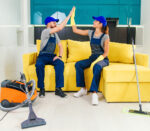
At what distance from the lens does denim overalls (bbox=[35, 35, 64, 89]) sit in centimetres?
286

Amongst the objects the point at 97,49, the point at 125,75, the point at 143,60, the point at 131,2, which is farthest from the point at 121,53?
the point at 131,2

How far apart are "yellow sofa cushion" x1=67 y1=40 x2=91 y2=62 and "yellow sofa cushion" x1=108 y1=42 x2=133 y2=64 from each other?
389 mm

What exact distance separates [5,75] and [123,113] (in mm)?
1969

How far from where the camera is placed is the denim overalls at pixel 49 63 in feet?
9.39

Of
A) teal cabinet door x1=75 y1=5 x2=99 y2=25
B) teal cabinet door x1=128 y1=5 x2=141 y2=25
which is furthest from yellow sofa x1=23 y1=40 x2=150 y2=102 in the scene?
teal cabinet door x1=128 y1=5 x2=141 y2=25

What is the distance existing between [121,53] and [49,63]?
1.16 metres

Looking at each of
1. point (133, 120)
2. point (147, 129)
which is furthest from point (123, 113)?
point (147, 129)

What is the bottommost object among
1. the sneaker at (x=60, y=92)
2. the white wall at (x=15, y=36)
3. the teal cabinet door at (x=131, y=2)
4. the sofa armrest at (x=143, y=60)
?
the sneaker at (x=60, y=92)

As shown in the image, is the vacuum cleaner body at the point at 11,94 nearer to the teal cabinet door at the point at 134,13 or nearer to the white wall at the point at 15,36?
the white wall at the point at 15,36

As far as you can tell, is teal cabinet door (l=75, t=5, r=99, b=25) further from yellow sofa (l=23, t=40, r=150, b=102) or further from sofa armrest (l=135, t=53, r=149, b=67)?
sofa armrest (l=135, t=53, r=149, b=67)

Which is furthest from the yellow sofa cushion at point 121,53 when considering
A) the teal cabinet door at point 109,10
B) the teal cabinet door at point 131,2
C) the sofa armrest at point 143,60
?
the teal cabinet door at point 131,2

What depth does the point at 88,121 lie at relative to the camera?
1891 millimetres

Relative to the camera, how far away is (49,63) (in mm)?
3092

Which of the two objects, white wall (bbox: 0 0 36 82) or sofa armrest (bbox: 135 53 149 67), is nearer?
sofa armrest (bbox: 135 53 149 67)
